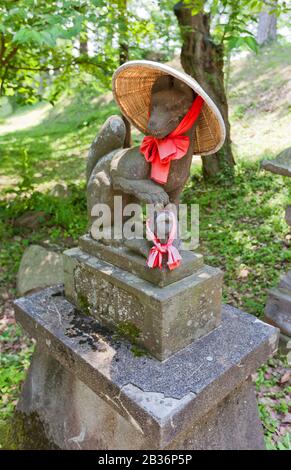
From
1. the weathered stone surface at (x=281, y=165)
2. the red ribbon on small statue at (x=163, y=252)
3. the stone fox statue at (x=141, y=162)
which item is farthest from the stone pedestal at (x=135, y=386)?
the weathered stone surface at (x=281, y=165)

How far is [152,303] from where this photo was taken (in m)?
1.89

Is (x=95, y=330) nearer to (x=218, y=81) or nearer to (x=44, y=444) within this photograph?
(x=44, y=444)

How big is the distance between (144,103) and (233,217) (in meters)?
3.48

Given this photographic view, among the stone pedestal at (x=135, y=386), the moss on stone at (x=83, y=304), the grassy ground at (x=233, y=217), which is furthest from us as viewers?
the grassy ground at (x=233, y=217)

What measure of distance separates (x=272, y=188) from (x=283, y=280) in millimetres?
2549

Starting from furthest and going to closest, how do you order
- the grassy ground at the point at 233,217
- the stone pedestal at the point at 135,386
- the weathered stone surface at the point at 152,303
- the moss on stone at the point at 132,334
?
1. the grassy ground at the point at 233,217
2. the moss on stone at the point at 132,334
3. the weathered stone surface at the point at 152,303
4. the stone pedestal at the point at 135,386

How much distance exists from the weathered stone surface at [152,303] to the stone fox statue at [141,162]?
38 cm

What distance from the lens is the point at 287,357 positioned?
3.27 metres

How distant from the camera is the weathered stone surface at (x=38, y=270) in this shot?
414 centimetres

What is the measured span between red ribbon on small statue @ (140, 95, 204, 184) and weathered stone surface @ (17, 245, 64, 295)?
8.19 ft

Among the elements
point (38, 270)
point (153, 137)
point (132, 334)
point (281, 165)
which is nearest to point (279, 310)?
point (281, 165)

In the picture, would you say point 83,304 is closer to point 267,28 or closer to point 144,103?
point 144,103

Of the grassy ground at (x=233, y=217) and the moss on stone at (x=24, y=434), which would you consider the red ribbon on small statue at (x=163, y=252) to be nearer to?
the moss on stone at (x=24, y=434)

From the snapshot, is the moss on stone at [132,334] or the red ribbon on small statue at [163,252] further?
the moss on stone at [132,334]
